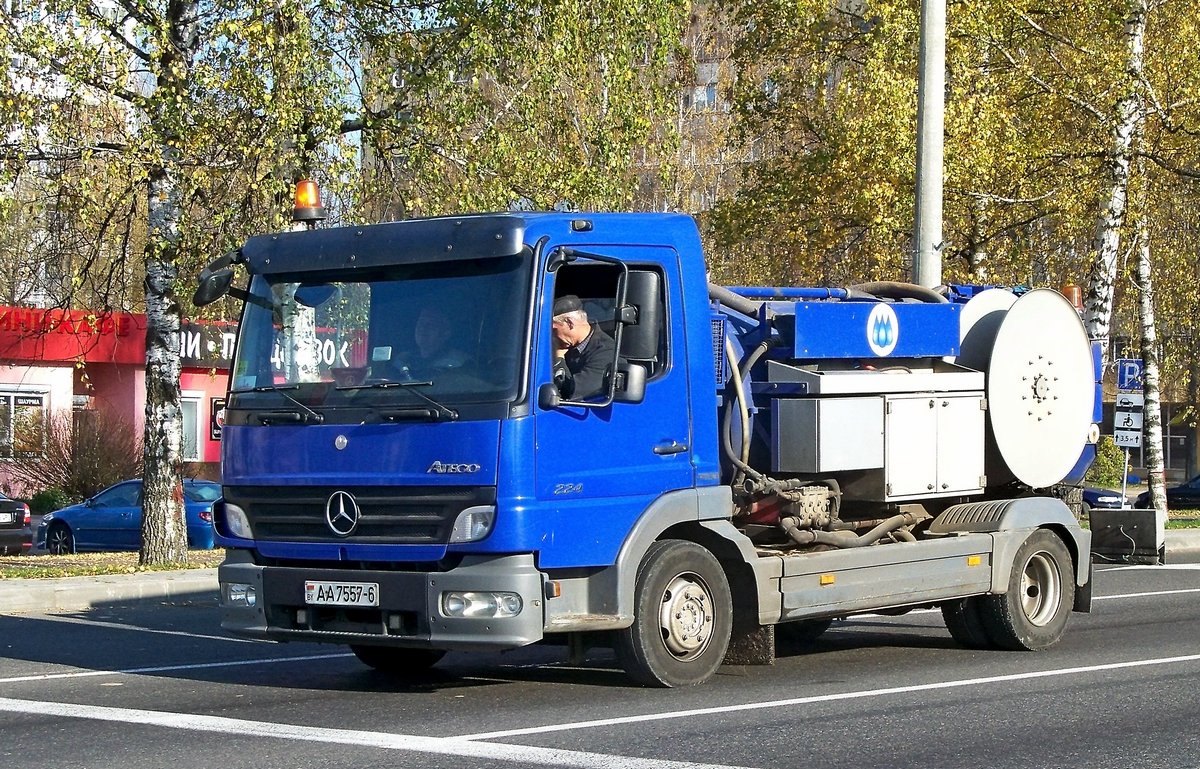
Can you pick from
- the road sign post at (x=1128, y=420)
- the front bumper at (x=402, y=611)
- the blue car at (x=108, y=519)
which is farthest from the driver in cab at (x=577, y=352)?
the blue car at (x=108, y=519)

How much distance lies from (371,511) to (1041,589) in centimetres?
528

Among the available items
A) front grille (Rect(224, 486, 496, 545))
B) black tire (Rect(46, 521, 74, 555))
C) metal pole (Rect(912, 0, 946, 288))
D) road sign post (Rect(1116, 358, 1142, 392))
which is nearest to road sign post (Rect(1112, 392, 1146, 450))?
road sign post (Rect(1116, 358, 1142, 392))

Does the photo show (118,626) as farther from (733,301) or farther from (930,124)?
(930,124)

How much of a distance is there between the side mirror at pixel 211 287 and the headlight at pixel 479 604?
7.43 feet

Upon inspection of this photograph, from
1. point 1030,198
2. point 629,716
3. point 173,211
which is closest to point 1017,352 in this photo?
point 629,716

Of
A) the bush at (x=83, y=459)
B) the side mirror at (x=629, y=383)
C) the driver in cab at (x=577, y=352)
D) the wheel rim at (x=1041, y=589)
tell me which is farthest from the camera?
the bush at (x=83, y=459)

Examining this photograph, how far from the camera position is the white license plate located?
9.07m

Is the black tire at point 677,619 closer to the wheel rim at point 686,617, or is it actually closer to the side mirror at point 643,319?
the wheel rim at point 686,617

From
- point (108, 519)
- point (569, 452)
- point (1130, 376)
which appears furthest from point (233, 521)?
point (1130, 376)

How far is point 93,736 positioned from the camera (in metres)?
8.17

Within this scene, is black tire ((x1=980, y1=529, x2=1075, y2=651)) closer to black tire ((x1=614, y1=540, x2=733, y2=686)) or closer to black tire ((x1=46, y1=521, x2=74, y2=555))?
black tire ((x1=614, y1=540, x2=733, y2=686))

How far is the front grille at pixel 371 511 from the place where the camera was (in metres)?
8.86

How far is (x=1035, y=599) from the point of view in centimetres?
1201

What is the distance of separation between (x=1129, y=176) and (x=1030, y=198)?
1.84 m
